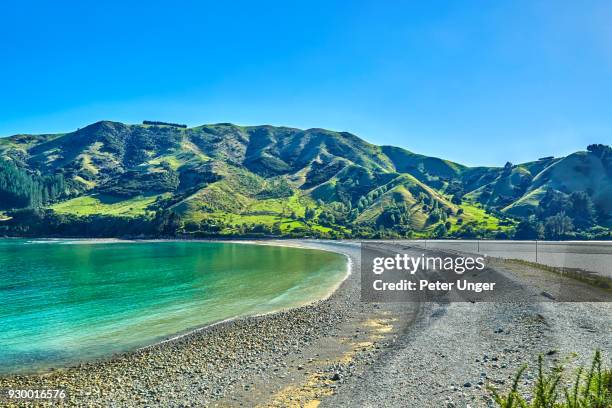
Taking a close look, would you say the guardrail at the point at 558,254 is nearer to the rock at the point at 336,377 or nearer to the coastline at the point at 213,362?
the coastline at the point at 213,362

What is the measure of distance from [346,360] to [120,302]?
113 ft

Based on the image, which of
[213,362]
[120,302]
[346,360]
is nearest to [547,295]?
[346,360]

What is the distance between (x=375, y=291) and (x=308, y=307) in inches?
496

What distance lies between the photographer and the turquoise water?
30047mm

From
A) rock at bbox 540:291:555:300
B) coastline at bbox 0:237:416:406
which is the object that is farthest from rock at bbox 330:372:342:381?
rock at bbox 540:291:555:300

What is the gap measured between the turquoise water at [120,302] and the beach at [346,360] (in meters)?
4.13

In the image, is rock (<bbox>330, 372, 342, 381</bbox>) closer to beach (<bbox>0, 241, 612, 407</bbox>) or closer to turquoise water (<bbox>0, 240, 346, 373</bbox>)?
beach (<bbox>0, 241, 612, 407</bbox>)

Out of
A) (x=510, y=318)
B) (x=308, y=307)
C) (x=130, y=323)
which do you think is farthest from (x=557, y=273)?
(x=130, y=323)

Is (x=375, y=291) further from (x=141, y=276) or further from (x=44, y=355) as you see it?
(x=141, y=276)

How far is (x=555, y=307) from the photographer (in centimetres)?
3366

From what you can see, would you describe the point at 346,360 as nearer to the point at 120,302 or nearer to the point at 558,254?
the point at 120,302

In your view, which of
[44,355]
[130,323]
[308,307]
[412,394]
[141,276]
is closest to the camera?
[412,394]

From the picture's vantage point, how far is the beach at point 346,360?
1897cm

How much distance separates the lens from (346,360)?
78.8ft
